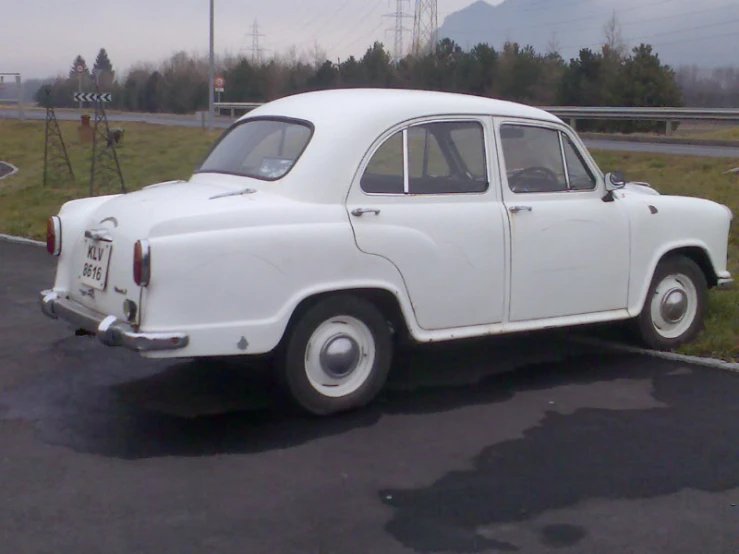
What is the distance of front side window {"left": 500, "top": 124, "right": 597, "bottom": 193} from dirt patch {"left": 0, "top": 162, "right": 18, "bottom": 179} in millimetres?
16542

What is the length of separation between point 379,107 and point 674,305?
2728 millimetres

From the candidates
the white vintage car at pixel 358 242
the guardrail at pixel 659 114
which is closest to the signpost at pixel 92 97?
the guardrail at pixel 659 114

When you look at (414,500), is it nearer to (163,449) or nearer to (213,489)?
(213,489)

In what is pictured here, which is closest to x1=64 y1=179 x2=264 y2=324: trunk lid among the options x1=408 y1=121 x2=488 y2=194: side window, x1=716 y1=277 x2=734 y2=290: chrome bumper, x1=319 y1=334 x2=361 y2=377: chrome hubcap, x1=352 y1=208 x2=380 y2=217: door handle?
x1=352 y1=208 x2=380 y2=217: door handle

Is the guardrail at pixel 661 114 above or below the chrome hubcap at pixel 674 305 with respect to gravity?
above

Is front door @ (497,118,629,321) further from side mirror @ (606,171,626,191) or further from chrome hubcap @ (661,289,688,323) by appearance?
chrome hubcap @ (661,289,688,323)

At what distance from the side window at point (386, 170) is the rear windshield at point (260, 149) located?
412mm

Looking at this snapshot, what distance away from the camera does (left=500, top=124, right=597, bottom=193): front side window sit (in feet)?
19.9

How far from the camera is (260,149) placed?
5891 millimetres

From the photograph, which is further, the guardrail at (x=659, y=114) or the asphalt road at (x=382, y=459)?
the guardrail at (x=659, y=114)

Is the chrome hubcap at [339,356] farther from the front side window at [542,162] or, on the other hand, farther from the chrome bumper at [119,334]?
the front side window at [542,162]

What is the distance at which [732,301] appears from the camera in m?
7.67

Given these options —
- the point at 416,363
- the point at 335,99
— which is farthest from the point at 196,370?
the point at 335,99

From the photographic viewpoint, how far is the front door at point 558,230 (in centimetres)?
595
